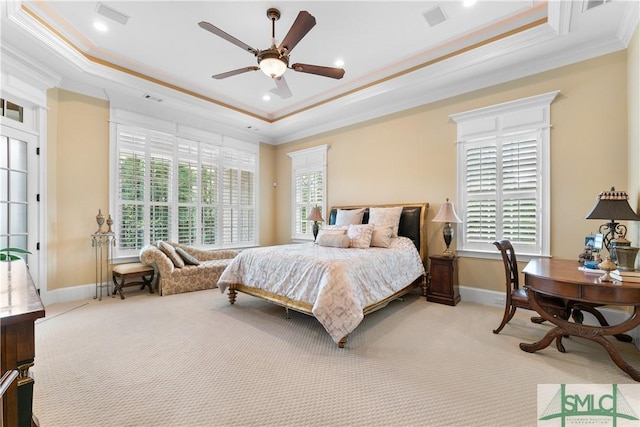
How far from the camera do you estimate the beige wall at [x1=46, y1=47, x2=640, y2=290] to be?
3.20m

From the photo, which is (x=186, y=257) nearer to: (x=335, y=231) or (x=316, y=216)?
(x=316, y=216)

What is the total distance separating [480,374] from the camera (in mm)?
2180

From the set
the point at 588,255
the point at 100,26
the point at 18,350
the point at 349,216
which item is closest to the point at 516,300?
the point at 588,255

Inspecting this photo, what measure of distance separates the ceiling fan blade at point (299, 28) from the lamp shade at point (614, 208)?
9.82 feet

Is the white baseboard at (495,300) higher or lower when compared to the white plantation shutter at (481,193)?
lower

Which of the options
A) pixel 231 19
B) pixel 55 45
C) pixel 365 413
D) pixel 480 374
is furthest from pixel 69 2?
pixel 480 374

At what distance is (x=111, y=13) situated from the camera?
121 inches

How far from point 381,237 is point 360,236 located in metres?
0.31

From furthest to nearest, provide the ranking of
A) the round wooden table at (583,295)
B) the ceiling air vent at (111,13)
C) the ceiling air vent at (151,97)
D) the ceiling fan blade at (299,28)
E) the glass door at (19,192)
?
the ceiling air vent at (151,97) → the glass door at (19,192) → the ceiling air vent at (111,13) → the ceiling fan blade at (299,28) → the round wooden table at (583,295)

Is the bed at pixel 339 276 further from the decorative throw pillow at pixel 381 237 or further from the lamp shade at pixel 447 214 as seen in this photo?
the lamp shade at pixel 447 214

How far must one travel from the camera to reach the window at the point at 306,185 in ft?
19.7

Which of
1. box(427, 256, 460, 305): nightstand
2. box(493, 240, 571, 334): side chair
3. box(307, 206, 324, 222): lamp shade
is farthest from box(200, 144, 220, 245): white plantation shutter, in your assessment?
box(493, 240, 571, 334): side chair

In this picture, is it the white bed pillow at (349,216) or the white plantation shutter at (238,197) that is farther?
the white plantation shutter at (238,197)

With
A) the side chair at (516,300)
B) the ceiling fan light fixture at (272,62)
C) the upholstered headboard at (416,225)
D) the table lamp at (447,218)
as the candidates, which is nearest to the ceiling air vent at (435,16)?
the ceiling fan light fixture at (272,62)
